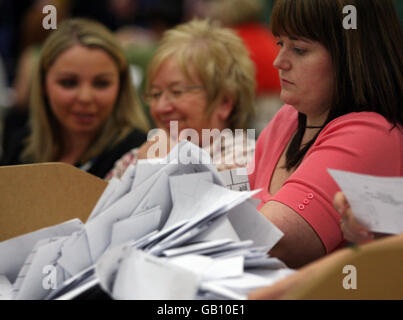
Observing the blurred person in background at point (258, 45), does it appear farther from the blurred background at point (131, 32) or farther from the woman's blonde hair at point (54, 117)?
the woman's blonde hair at point (54, 117)

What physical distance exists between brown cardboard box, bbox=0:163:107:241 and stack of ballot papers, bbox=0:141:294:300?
7.2 inches

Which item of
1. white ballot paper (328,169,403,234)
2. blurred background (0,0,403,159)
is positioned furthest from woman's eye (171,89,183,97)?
white ballot paper (328,169,403,234)

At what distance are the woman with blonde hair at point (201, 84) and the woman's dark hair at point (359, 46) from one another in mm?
828

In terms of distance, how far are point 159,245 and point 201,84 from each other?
4.07 feet

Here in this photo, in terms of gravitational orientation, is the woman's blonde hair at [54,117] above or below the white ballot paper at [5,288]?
above

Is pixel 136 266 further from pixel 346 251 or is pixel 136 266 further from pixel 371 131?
pixel 371 131

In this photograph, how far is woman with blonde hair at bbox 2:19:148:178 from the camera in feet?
8.15

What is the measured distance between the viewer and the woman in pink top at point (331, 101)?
118 cm

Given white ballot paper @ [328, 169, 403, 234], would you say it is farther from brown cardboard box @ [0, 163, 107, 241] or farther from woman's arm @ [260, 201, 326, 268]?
brown cardboard box @ [0, 163, 107, 241]

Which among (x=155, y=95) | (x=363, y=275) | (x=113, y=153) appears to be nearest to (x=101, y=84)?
(x=113, y=153)

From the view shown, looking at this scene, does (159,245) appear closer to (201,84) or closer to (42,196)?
(42,196)

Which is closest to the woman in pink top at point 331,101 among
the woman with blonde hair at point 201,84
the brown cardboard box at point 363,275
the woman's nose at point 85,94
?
the brown cardboard box at point 363,275

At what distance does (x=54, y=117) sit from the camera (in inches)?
106
